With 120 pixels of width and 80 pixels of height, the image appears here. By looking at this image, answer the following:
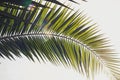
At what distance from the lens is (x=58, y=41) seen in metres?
1.90

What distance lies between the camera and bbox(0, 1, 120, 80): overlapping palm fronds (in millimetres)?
1725

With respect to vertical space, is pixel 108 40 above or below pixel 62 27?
below

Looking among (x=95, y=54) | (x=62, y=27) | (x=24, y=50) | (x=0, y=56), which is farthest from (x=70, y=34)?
(x=0, y=56)

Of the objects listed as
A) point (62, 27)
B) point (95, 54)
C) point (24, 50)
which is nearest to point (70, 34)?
point (62, 27)

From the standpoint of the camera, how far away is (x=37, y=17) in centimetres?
173

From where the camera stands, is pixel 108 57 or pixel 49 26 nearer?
pixel 49 26

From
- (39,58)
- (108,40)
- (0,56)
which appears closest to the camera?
(0,56)

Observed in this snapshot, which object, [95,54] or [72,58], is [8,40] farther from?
[95,54]

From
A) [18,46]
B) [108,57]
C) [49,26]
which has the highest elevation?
[49,26]

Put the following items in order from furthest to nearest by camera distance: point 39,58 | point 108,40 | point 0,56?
point 108,40 < point 39,58 < point 0,56

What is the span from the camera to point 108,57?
1967mm

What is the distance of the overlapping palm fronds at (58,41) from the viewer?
172cm

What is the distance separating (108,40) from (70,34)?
0.92 feet

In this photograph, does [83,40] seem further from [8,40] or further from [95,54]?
[8,40]
